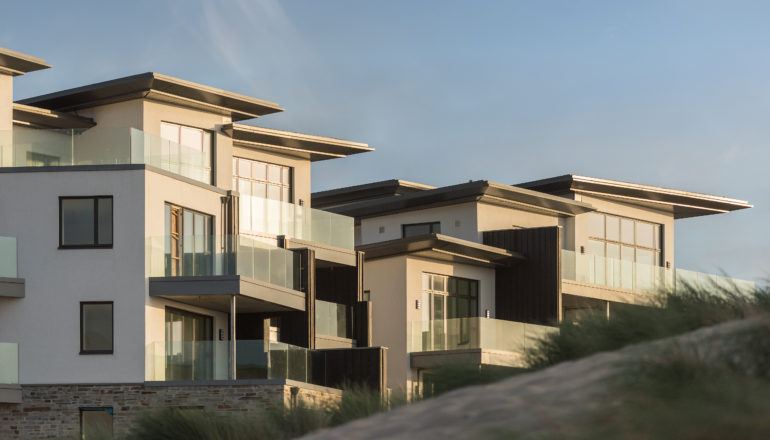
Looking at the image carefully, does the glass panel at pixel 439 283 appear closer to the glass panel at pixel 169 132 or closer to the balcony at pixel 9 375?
the glass panel at pixel 169 132

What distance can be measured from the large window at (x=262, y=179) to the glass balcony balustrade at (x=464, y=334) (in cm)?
544

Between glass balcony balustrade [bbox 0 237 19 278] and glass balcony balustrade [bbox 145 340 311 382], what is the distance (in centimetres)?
381

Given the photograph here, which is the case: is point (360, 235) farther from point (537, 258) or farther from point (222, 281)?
point (222, 281)

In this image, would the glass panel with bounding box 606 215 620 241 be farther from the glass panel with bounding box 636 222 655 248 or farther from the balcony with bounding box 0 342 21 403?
the balcony with bounding box 0 342 21 403

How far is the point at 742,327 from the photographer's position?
1221 centimetres

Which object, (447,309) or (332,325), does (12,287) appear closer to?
(332,325)

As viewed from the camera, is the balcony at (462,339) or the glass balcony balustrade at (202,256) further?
the balcony at (462,339)

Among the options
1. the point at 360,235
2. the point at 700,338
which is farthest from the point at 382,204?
the point at 700,338

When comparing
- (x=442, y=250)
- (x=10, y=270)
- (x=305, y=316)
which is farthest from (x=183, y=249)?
(x=442, y=250)

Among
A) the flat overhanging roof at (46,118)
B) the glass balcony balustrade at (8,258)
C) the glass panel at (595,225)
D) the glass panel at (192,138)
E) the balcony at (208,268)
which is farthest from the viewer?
the glass panel at (595,225)

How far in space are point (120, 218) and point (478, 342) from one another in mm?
11280

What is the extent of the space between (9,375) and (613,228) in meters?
23.5

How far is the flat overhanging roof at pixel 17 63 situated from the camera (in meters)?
39.6

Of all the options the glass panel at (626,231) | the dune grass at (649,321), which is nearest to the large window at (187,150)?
the glass panel at (626,231)
